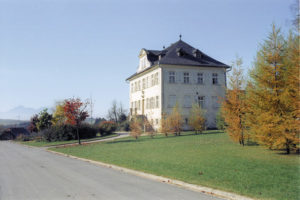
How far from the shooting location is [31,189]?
8453 mm

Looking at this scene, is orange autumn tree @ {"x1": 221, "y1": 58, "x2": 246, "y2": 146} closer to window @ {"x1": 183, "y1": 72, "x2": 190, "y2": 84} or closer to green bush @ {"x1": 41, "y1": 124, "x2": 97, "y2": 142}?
window @ {"x1": 183, "y1": 72, "x2": 190, "y2": 84}

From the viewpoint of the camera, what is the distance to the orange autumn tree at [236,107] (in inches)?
701

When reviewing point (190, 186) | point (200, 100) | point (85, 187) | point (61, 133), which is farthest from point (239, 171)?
point (61, 133)

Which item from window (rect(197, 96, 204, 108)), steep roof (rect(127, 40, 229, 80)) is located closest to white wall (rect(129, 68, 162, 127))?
steep roof (rect(127, 40, 229, 80))

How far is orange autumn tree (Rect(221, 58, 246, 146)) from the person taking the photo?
17.8 metres

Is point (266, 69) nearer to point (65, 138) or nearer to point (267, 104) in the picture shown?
point (267, 104)

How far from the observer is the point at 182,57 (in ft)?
132

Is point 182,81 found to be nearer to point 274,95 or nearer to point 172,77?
point 172,77

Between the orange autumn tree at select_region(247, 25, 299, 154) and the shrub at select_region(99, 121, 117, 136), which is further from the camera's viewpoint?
the shrub at select_region(99, 121, 117, 136)

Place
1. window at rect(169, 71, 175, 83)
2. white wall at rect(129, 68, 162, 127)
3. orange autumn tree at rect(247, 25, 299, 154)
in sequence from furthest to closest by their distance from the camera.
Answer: white wall at rect(129, 68, 162, 127) → window at rect(169, 71, 175, 83) → orange autumn tree at rect(247, 25, 299, 154)

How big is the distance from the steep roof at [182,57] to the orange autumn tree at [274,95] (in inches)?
945

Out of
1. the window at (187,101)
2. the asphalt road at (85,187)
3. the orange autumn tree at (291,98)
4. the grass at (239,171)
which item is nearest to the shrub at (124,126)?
the window at (187,101)

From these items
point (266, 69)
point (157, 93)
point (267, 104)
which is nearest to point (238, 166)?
point (267, 104)

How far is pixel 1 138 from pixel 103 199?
229ft
